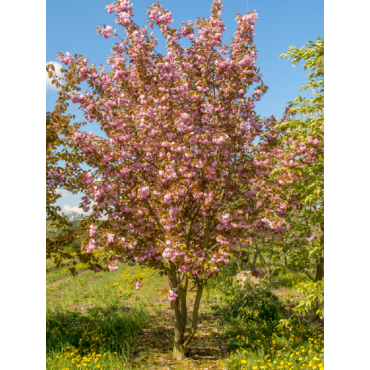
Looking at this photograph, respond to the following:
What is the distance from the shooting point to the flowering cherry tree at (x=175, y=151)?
15.1 ft

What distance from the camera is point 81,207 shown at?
5137 mm

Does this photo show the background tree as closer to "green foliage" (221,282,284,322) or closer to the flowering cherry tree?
the flowering cherry tree

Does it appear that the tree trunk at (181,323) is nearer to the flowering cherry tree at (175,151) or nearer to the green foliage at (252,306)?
the flowering cherry tree at (175,151)

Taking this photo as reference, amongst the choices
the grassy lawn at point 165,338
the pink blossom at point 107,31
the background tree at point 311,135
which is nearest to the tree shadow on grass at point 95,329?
the grassy lawn at point 165,338

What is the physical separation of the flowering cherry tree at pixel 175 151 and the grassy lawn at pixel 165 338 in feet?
2.41

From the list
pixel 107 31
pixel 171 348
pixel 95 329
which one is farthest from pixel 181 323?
pixel 107 31

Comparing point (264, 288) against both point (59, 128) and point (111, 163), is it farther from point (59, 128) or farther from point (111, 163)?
point (59, 128)

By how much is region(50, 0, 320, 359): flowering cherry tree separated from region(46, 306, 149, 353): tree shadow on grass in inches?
50.5

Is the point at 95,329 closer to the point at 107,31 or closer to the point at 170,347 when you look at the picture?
the point at 170,347

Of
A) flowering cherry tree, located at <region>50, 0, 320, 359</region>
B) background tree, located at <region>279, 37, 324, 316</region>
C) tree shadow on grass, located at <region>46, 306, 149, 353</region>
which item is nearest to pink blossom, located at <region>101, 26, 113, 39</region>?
flowering cherry tree, located at <region>50, 0, 320, 359</region>

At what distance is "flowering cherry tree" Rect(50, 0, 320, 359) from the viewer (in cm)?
461

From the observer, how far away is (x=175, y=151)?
4637 millimetres
